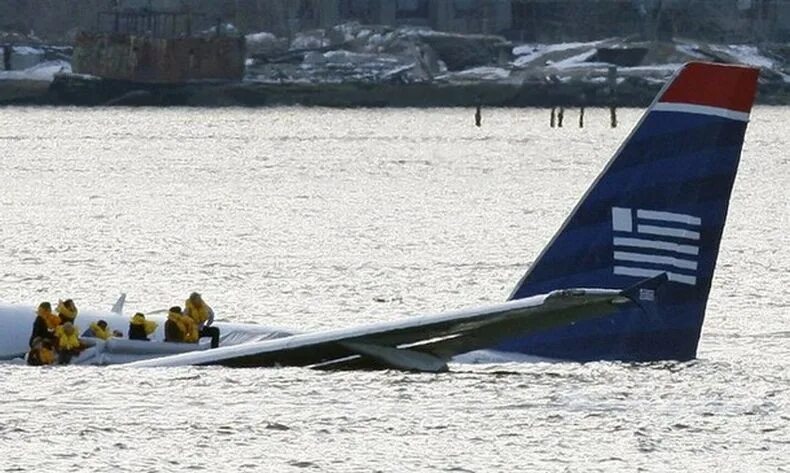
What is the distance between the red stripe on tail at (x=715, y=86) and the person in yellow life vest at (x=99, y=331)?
510 inches

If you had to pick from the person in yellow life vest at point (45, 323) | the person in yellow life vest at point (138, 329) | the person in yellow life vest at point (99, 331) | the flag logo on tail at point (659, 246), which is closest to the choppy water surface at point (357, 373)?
the person in yellow life vest at point (45, 323)

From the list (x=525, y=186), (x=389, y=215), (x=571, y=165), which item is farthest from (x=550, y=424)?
(x=571, y=165)

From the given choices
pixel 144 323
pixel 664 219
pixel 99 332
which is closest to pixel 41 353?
pixel 99 332

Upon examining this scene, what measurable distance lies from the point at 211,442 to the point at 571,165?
490 ft

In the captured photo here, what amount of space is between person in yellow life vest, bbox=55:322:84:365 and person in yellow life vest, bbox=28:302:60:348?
1.17 ft

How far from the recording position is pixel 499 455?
37.4 m

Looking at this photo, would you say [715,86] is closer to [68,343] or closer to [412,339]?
[412,339]

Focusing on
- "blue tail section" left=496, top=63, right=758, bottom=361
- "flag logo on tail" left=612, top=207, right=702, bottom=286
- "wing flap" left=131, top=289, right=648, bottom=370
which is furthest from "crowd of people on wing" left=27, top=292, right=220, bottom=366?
"flag logo on tail" left=612, top=207, right=702, bottom=286

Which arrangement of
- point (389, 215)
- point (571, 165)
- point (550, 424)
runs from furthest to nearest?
point (571, 165) < point (389, 215) < point (550, 424)

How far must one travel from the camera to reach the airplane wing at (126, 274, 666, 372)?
3934 centimetres

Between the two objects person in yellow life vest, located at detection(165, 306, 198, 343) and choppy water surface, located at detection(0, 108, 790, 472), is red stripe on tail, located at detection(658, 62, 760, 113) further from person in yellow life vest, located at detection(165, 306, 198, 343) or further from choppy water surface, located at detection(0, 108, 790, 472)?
person in yellow life vest, located at detection(165, 306, 198, 343)

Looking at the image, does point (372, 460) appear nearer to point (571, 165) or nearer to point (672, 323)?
point (672, 323)

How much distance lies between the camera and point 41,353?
45094 mm

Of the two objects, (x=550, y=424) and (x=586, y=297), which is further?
(x=550, y=424)
